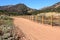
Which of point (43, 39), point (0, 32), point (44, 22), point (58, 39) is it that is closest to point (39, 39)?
point (43, 39)

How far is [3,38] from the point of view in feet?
40.8

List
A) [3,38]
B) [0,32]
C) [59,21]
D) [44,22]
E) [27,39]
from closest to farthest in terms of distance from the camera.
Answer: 1. [3,38]
2. [27,39]
3. [0,32]
4. [59,21]
5. [44,22]

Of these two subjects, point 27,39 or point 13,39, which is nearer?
point 13,39

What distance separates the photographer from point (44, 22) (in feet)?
85.8

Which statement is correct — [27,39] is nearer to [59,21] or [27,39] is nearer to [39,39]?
[39,39]

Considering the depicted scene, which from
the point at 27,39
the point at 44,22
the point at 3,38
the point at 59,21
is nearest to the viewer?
the point at 3,38

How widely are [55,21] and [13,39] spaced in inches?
508

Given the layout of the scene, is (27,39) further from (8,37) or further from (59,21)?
(59,21)

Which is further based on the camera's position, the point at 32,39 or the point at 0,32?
the point at 0,32

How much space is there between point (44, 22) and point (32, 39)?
43.4 feet

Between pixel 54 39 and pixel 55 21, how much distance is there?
11730mm

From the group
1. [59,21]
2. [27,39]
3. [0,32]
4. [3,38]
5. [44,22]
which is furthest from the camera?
[44,22]

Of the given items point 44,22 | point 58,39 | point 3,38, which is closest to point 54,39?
point 58,39

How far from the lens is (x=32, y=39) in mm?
13094
